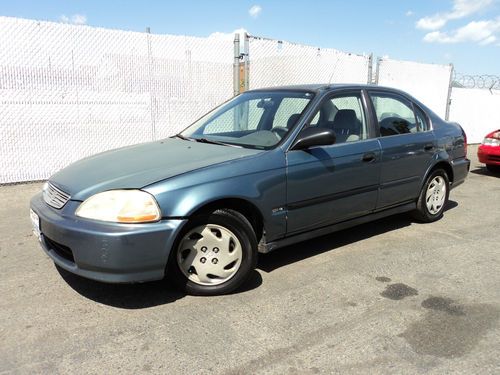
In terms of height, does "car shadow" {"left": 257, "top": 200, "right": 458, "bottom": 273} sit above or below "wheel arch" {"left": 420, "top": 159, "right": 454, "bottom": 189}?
A: below

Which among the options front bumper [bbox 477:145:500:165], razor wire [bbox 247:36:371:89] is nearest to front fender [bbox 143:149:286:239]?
razor wire [bbox 247:36:371:89]

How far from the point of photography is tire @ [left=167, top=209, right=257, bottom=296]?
3186 mm

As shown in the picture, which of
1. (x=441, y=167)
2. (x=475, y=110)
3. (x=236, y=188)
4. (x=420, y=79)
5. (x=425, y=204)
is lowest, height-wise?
(x=425, y=204)

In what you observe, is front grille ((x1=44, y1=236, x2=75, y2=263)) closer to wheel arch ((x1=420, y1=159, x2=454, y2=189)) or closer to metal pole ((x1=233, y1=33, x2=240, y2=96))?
wheel arch ((x1=420, y1=159, x2=454, y2=189))

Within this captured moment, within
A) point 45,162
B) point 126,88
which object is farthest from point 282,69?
point 45,162

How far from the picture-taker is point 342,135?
13.6 ft

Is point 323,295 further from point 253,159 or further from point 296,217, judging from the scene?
point 253,159

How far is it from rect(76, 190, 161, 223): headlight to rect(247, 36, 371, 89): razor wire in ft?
20.9

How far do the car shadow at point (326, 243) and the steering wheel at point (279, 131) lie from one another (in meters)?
1.16

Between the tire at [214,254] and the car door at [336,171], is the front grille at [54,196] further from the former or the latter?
the car door at [336,171]

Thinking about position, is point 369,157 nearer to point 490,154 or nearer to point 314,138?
point 314,138

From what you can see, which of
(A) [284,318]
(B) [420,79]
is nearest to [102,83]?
(A) [284,318]

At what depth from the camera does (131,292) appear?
3.40 metres

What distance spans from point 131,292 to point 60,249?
62 cm
